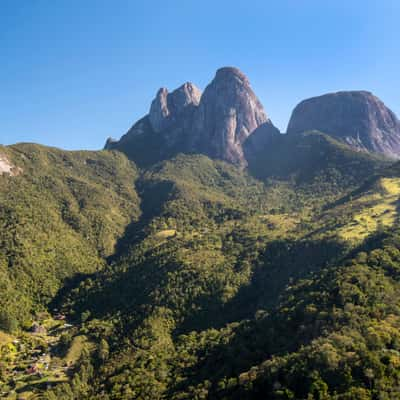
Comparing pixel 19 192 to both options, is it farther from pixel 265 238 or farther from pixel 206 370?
pixel 206 370

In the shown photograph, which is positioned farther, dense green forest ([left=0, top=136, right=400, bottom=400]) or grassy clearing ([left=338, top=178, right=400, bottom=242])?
grassy clearing ([left=338, top=178, right=400, bottom=242])

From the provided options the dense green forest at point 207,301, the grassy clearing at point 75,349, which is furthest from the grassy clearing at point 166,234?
the grassy clearing at point 75,349

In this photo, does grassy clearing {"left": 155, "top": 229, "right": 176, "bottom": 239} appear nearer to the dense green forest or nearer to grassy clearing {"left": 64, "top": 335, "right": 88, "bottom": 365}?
the dense green forest

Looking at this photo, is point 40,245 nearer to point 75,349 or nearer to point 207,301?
point 75,349

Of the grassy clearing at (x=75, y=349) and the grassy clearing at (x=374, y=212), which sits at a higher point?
the grassy clearing at (x=374, y=212)

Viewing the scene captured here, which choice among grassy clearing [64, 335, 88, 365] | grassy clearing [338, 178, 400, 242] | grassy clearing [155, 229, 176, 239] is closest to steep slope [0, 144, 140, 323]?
grassy clearing [155, 229, 176, 239]

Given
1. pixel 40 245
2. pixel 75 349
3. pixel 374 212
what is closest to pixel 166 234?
pixel 40 245

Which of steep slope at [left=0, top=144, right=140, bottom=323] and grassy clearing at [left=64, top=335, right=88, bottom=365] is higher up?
steep slope at [left=0, top=144, right=140, bottom=323]

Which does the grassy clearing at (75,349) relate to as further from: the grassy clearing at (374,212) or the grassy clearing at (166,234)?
the grassy clearing at (374,212)

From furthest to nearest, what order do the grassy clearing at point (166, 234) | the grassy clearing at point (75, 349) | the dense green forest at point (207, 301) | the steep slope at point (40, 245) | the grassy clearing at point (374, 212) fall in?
the grassy clearing at point (166, 234) → the steep slope at point (40, 245) → the grassy clearing at point (374, 212) → the grassy clearing at point (75, 349) → the dense green forest at point (207, 301)
